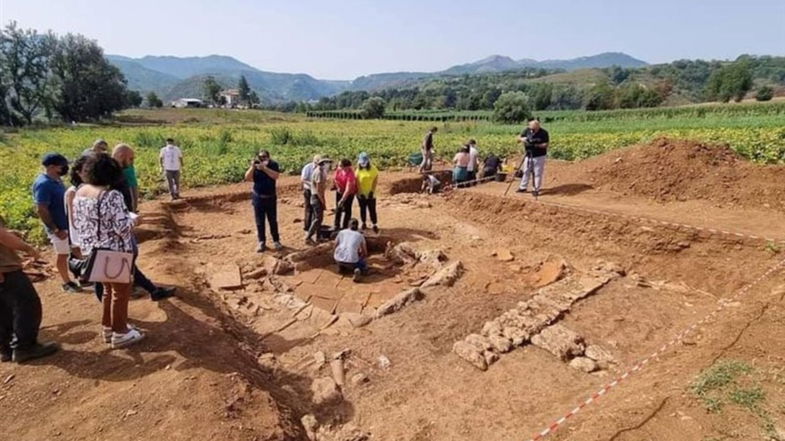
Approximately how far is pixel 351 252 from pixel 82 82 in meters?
58.7

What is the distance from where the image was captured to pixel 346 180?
880 cm

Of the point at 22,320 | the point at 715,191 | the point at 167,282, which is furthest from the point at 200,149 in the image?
the point at 715,191

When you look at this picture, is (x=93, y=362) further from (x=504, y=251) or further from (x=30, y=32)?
(x=30, y=32)

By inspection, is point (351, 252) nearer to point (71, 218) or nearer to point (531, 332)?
point (531, 332)

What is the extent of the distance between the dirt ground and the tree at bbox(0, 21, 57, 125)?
54803mm

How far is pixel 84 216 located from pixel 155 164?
14874 mm

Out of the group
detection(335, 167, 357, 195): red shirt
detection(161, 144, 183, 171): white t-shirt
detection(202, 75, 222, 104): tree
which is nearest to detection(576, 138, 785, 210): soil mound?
detection(335, 167, 357, 195): red shirt

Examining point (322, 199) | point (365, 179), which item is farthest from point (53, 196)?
point (365, 179)

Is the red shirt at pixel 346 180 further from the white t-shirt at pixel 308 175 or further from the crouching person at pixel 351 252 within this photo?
the crouching person at pixel 351 252

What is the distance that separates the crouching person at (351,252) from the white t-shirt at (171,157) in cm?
633

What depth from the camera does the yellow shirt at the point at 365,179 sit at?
8992 mm

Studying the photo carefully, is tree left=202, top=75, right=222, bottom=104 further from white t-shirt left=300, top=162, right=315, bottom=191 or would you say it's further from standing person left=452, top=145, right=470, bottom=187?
white t-shirt left=300, top=162, right=315, bottom=191

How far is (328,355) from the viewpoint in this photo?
552 cm

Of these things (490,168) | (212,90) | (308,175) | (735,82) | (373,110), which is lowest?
(490,168)
